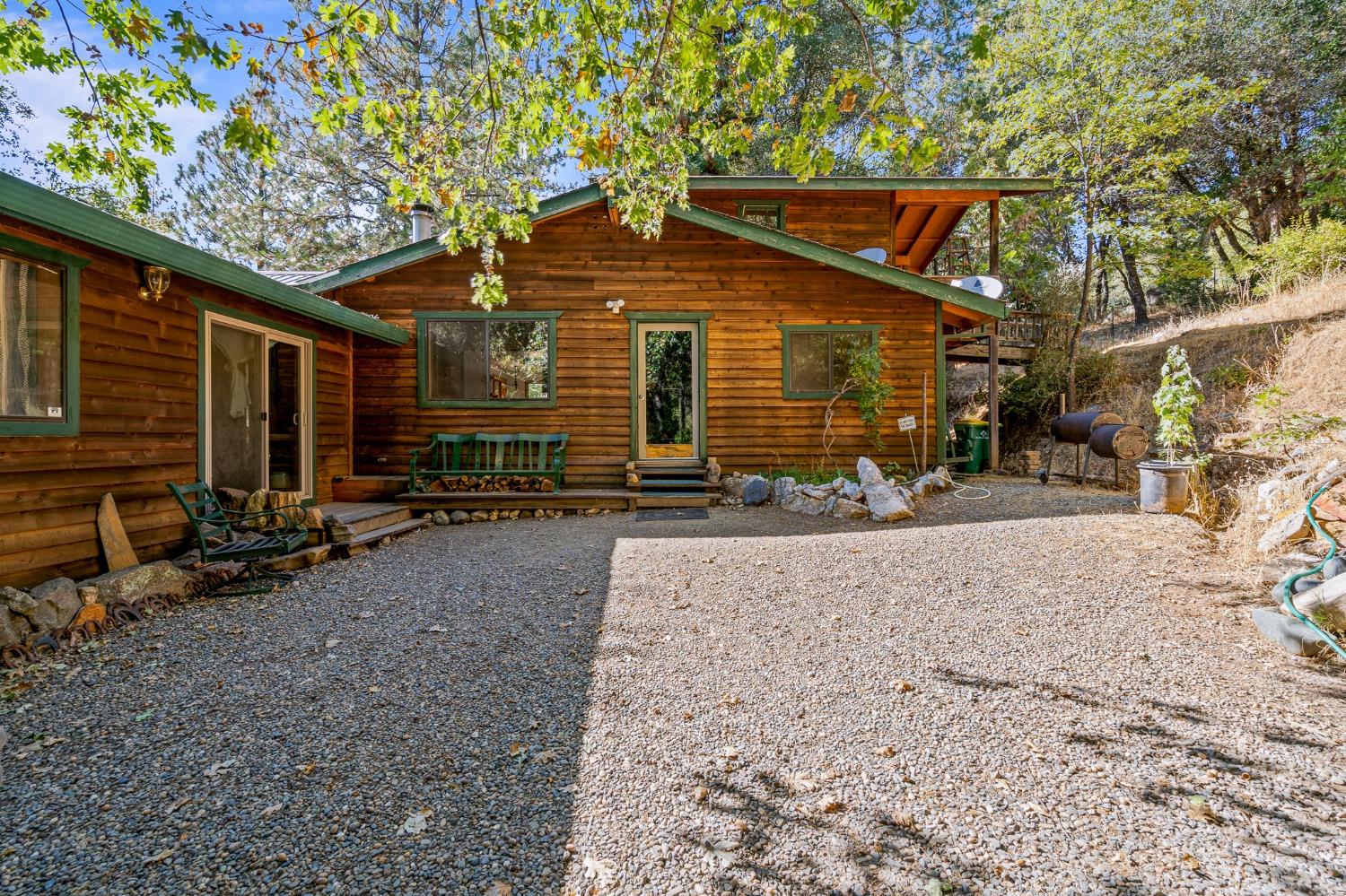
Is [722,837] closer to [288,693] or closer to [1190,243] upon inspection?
[288,693]

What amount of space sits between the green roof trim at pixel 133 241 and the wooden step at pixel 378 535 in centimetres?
236

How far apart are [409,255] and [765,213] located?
19.4 feet

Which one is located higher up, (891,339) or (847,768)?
(891,339)

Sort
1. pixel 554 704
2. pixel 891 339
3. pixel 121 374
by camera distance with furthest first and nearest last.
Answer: pixel 891 339 → pixel 121 374 → pixel 554 704

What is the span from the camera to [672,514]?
Result: 7.45 m

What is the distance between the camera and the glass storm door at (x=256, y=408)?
18.1ft

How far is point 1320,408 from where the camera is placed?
711cm

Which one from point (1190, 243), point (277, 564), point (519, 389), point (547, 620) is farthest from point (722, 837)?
point (1190, 243)

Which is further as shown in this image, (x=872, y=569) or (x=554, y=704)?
(x=872, y=569)

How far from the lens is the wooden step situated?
5607mm

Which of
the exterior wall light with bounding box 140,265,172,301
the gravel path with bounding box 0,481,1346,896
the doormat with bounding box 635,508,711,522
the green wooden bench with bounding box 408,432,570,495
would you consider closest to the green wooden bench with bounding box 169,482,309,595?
the gravel path with bounding box 0,481,1346,896

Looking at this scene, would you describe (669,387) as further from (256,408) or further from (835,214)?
(256,408)

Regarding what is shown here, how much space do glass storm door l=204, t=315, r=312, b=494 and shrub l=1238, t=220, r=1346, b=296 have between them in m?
17.3

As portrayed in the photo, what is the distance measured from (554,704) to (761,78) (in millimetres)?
3588
